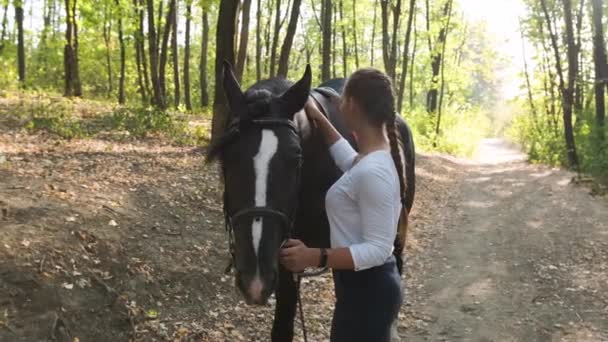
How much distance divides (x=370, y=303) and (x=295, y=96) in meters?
1.11

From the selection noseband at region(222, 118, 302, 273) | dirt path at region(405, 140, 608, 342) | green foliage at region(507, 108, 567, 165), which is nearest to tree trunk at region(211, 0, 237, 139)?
dirt path at region(405, 140, 608, 342)

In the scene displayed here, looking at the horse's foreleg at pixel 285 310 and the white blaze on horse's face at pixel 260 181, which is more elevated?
the white blaze on horse's face at pixel 260 181

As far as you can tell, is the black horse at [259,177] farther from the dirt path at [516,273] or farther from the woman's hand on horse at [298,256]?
the dirt path at [516,273]

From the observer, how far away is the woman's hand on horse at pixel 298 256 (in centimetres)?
223

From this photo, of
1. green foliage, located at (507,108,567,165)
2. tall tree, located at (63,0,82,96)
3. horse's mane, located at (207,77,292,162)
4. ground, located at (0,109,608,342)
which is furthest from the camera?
green foliage, located at (507,108,567,165)

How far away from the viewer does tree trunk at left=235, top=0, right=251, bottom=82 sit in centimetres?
1066

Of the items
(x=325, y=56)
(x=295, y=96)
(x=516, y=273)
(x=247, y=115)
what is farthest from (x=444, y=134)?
(x=247, y=115)

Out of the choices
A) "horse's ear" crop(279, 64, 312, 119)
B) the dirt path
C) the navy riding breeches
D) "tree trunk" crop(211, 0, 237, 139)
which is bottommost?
the dirt path

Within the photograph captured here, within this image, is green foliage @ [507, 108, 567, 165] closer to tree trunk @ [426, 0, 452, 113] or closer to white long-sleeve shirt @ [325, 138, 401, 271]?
tree trunk @ [426, 0, 452, 113]

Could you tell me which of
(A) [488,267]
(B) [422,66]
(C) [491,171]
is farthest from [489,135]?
(A) [488,267]

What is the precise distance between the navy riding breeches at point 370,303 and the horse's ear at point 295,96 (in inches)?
34.9

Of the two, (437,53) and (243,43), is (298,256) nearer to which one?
(243,43)

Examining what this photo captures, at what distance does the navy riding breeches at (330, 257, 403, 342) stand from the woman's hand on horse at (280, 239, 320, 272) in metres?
0.21

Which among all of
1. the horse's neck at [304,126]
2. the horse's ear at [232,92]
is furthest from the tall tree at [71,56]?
the horse's ear at [232,92]
